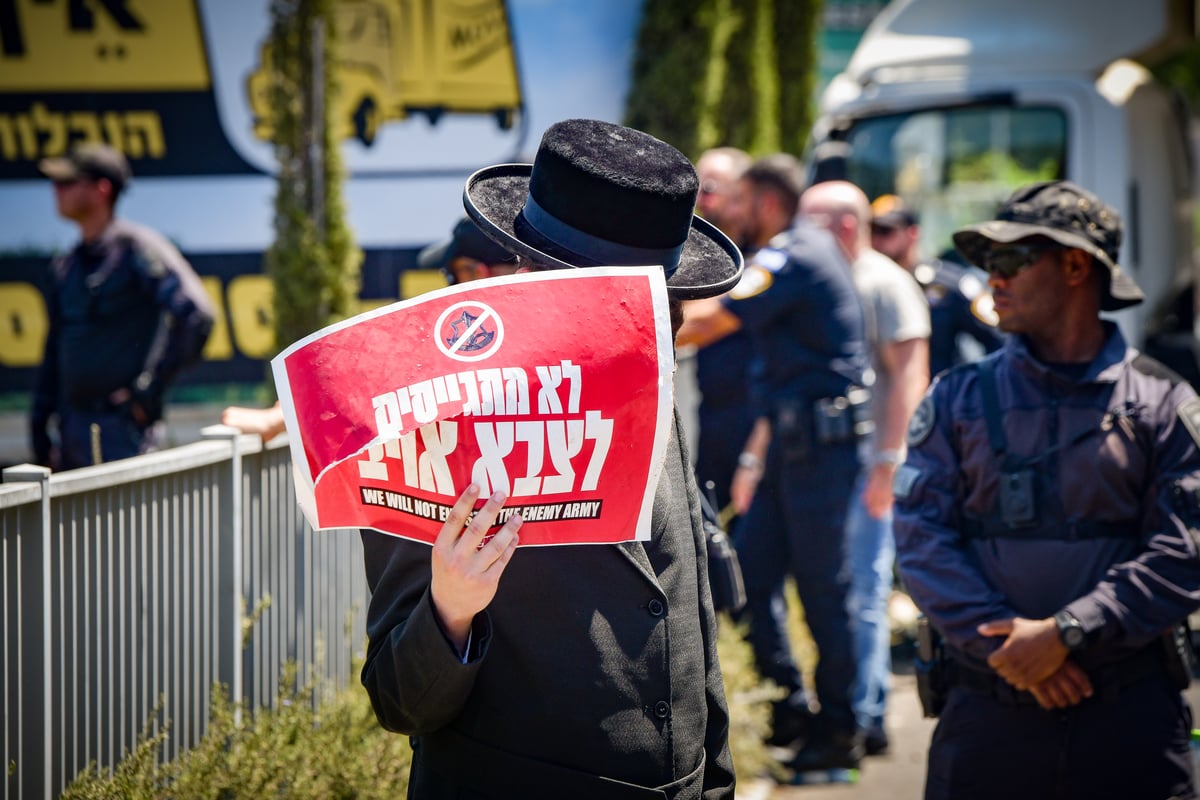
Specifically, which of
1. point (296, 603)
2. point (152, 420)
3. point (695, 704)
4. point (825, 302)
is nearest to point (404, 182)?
point (152, 420)

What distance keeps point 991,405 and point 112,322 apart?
14.1 feet

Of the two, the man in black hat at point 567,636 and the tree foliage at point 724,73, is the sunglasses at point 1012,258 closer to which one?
the man in black hat at point 567,636

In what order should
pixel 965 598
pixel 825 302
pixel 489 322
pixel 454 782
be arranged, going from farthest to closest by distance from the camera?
pixel 825 302 → pixel 965 598 → pixel 454 782 → pixel 489 322

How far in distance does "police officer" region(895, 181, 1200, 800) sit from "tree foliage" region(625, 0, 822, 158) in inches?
246

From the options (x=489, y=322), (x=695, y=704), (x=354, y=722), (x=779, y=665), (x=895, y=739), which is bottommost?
(x=895, y=739)

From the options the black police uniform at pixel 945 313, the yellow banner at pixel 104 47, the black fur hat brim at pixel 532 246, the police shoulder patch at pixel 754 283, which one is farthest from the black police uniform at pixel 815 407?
the yellow banner at pixel 104 47

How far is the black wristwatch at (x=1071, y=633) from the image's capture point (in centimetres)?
301

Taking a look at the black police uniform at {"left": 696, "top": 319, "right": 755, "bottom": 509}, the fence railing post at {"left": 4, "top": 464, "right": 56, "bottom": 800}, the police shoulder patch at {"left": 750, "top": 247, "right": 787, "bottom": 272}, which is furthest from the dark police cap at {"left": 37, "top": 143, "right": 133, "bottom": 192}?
the fence railing post at {"left": 4, "top": 464, "right": 56, "bottom": 800}

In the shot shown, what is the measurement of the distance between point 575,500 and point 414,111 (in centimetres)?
988

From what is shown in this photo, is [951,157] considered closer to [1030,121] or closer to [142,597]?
[1030,121]

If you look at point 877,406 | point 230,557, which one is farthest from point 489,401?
point 877,406

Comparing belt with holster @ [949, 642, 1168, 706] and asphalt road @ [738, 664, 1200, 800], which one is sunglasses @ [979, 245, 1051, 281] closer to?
belt with holster @ [949, 642, 1168, 706]

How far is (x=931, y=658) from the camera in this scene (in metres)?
3.39

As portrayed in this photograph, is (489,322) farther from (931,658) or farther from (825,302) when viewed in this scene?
(825,302)
